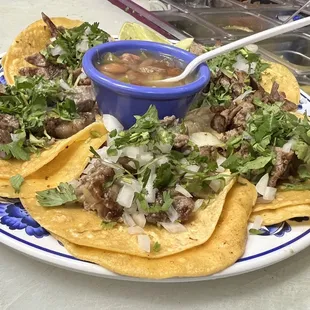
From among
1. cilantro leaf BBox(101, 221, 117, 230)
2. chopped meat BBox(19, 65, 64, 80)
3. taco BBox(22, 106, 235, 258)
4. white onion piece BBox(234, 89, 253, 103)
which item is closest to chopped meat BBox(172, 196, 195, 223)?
taco BBox(22, 106, 235, 258)

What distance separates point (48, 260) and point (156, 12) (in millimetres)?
3285

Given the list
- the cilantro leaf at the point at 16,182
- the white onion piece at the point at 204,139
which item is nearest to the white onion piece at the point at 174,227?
the white onion piece at the point at 204,139

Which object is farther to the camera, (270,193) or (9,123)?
(9,123)

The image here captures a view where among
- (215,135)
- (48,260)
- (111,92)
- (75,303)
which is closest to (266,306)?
(75,303)

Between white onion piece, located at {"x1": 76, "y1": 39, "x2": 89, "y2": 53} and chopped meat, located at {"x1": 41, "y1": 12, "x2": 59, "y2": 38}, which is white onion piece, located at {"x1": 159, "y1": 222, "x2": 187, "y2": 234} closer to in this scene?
white onion piece, located at {"x1": 76, "y1": 39, "x2": 89, "y2": 53}

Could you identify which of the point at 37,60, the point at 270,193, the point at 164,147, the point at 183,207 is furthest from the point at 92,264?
the point at 37,60

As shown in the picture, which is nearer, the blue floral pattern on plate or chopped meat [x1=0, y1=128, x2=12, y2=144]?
the blue floral pattern on plate

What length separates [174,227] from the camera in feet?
5.78

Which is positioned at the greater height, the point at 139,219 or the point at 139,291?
the point at 139,219

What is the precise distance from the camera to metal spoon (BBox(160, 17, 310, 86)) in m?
2.06

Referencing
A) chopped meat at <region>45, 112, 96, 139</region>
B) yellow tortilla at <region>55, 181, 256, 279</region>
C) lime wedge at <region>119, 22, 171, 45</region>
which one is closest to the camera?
yellow tortilla at <region>55, 181, 256, 279</region>

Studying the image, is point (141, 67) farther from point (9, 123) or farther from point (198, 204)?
point (198, 204)

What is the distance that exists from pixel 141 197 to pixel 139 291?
32cm

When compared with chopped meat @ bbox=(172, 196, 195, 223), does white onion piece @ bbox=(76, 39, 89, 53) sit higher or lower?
higher
